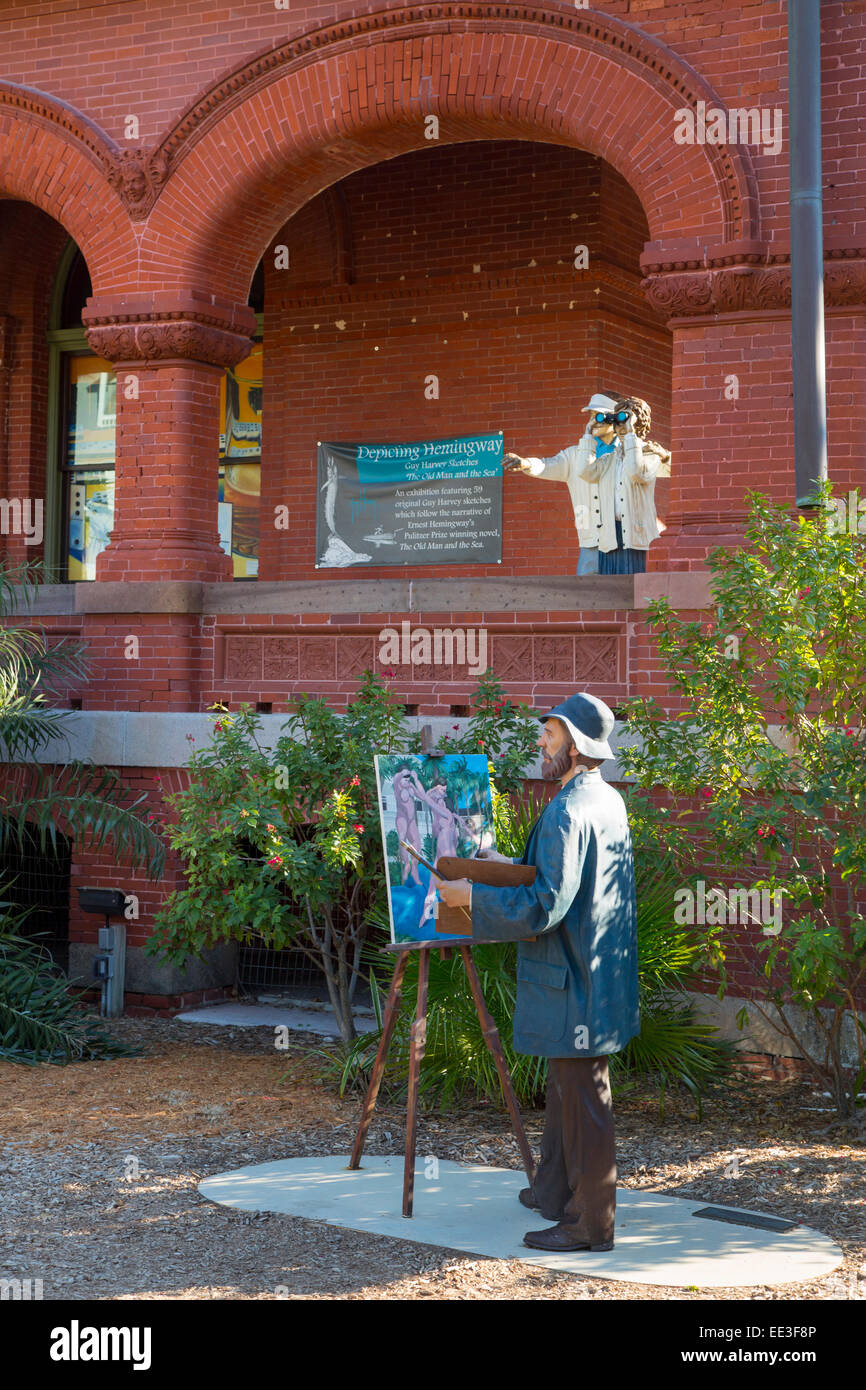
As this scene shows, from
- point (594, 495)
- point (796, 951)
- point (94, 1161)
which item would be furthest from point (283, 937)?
point (594, 495)

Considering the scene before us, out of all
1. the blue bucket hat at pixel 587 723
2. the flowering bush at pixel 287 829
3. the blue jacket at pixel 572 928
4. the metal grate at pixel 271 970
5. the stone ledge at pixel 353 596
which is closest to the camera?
the blue jacket at pixel 572 928

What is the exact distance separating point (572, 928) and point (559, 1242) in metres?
1.13

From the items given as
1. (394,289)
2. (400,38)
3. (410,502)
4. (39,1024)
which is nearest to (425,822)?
(39,1024)

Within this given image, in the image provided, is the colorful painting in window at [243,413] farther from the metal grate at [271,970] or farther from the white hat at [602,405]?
the metal grate at [271,970]

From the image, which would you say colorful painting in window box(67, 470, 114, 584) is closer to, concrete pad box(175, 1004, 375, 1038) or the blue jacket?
concrete pad box(175, 1004, 375, 1038)

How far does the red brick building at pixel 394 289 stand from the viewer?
356 inches

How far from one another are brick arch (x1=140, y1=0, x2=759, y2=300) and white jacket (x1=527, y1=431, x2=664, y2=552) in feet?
4.96

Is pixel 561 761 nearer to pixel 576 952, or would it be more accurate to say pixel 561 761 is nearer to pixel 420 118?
pixel 576 952

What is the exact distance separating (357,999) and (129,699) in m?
2.78

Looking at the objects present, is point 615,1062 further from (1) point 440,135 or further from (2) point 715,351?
(1) point 440,135

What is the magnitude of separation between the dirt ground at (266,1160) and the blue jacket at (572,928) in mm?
837

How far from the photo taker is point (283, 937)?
787cm

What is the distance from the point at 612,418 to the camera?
33.4 ft

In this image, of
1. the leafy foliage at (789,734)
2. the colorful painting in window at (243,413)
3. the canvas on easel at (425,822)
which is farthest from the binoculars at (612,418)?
the colorful painting in window at (243,413)
